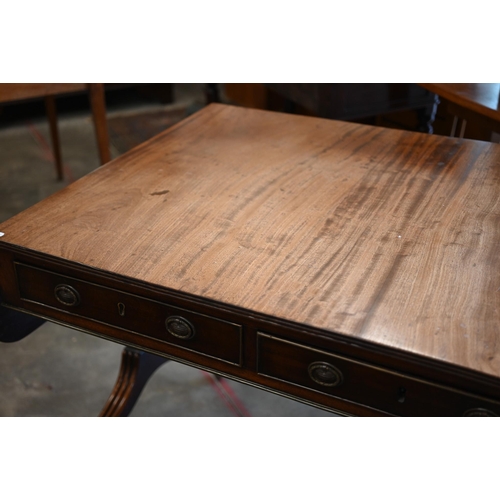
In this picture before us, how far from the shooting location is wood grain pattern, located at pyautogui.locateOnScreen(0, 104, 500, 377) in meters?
0.73

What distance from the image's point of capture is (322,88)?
6.15 feet

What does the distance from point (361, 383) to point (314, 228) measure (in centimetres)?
26

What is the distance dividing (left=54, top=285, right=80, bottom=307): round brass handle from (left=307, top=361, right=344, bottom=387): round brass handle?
1.16 feet

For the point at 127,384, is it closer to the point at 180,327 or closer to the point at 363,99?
the point at 180,327

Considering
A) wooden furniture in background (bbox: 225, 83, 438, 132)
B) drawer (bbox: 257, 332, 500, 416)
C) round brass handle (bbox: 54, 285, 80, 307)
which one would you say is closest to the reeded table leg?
round brass handle (bbox: 54, 285, 80, 307)

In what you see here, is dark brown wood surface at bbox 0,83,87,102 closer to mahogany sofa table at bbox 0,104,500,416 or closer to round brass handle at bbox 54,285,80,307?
mahogany sofa table at bbox 0,104,500,416

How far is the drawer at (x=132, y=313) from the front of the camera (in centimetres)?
81

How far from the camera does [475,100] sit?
4.63 feet

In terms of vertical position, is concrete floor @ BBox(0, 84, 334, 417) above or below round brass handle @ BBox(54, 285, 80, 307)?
below

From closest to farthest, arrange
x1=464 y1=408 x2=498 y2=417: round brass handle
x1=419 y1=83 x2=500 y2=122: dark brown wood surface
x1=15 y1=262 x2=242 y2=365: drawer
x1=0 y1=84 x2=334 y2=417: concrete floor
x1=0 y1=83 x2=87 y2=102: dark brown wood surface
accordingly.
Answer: x1=464 y1=408 x2=498 y2=417: round brass handle, x1=15 y1=262 x2=242 y2=365: drawer, x1=419 y1=83 x2=500 y2=122: dark brown wood surface, x1=0 y1=84 x2=334 y2=417: concrete floor, x1=0 y1=83 x2=87 y2=102: dark brown wood surface

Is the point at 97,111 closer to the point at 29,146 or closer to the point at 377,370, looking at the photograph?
the point at 29,146

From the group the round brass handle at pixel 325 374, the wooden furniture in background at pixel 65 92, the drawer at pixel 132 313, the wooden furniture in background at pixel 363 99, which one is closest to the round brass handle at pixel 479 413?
the round brass handle at pixel 325 374

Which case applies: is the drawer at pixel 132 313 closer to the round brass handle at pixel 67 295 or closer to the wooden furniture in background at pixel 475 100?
the round brass handle at pixel 67 295

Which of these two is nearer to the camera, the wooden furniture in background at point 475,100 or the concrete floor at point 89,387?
the wooden furniture in background at point 475,100
